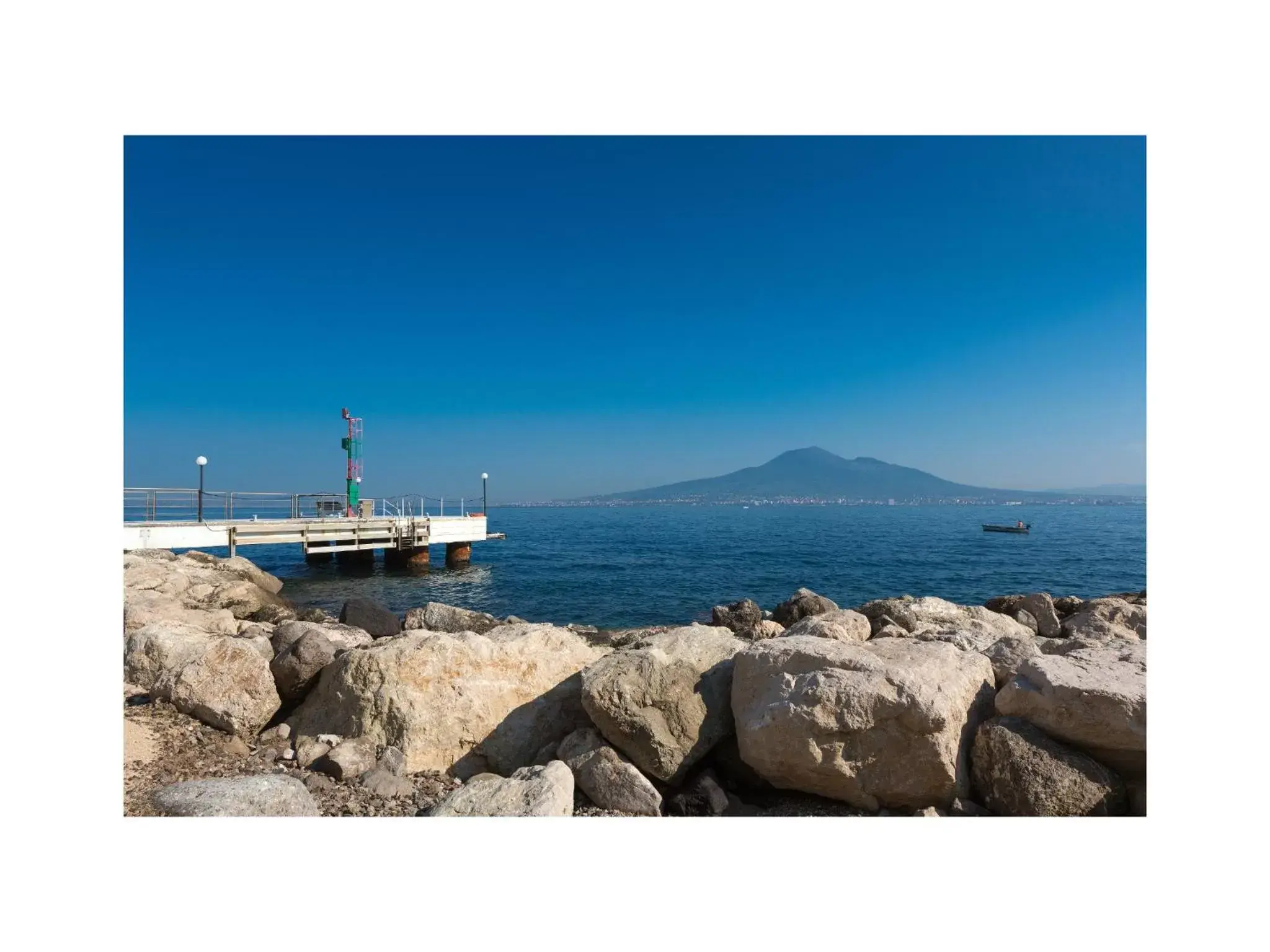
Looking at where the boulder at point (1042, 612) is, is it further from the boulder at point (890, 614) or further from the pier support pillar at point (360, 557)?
the pier support pillar at point (360, 557)

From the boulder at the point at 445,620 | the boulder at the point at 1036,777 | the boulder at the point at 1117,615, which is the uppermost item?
the boulder at the point at 1036,777

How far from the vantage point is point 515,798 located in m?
3.20

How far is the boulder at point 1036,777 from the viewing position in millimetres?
3088

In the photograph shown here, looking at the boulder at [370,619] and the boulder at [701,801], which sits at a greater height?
the boulder at [701,801]

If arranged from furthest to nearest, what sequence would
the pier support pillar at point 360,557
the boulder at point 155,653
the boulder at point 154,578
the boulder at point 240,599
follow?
the pier support pillar at point 360,557, the boulder at point 240,599, the boulder at point 154,578, the boulder at point 155,653

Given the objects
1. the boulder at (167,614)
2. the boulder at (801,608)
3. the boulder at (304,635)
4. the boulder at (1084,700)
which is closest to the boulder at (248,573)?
the boulder at (167,614)

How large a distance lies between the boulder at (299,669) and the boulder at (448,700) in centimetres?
9

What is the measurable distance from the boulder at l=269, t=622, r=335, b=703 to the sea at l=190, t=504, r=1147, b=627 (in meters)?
9.31

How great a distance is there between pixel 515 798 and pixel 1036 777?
252 centimetres

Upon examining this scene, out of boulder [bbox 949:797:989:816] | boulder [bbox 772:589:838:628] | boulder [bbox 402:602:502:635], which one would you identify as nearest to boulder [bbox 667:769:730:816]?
boulder [bbox 949:797:989:816]

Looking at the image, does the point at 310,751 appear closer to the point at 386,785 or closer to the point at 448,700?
the point at 386,785

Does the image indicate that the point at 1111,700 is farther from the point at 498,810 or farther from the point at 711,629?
the point at 498,810

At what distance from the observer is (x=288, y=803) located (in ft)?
10.5
